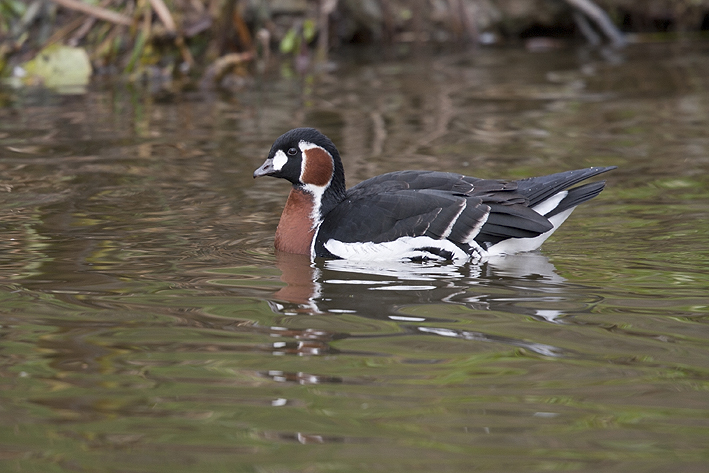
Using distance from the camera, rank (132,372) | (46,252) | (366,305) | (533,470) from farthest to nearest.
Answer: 1. (46,252)
2. (366,305)
3. (132,372)
4. (533,470)

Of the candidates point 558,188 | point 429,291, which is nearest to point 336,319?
point 429,291

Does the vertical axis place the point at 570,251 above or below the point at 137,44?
below

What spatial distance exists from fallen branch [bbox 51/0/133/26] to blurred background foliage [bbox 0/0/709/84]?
14 mm

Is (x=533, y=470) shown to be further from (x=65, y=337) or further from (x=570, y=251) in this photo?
(x=570, y=251)

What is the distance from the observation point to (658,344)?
15.3 ft

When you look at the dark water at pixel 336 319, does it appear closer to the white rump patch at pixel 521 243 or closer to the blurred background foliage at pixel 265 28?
the white rump patch at pixel 521 243

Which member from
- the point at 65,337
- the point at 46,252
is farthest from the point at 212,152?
the point at 65,337

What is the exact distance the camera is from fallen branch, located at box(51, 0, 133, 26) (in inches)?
519

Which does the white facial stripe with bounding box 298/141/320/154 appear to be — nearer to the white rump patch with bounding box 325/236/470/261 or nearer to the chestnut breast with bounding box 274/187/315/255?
the chestnut breast with bounding box 274/187/315/255

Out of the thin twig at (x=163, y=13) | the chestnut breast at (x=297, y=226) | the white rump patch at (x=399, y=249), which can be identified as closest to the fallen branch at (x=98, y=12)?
the thin twig at (x=163, y=13)

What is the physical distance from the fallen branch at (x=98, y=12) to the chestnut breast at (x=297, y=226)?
747cm

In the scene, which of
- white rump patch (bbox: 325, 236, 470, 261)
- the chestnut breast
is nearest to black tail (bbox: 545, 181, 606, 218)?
white rump patch (bbox: 325, 236, 470, 261)

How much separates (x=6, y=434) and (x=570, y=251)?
412 cm

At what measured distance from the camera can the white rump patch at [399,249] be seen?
6.43 metres
